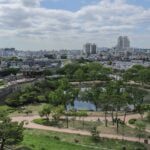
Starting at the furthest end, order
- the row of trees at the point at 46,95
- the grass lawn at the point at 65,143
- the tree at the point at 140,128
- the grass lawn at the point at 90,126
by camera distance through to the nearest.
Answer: the row of trees at the point at 46,95
the grass lawn at the point at 90,126
the tree at the point at 140,128
the grass lawn at the point at 65,143

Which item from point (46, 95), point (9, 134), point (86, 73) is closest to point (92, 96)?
point (46, 95)

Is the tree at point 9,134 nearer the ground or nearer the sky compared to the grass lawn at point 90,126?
nearer the sky

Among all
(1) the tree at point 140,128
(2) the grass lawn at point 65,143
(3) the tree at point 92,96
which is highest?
(3) the tree at point 92,96

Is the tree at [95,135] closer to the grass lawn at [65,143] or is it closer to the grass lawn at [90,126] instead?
the grass lawn at [65,143]

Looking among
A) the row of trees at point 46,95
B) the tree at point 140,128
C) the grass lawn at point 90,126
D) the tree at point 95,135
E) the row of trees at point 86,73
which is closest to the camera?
the tree at point 95,135

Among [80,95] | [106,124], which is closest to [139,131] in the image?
[106,124]

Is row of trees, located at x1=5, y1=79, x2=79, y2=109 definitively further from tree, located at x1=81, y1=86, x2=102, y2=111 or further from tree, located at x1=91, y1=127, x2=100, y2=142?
tree, located at x1=91, y1=127, x2=100, y2=142

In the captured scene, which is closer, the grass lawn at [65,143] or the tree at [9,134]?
the tree at [9,134]

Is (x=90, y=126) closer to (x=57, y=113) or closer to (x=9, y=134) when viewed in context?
(x=57, y=113)

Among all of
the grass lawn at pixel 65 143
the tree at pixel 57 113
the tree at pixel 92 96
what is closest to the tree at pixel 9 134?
the grass lawn at pixel 65 143

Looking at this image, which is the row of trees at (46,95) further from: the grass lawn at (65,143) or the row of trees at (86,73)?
the row of trees at (86,73)
